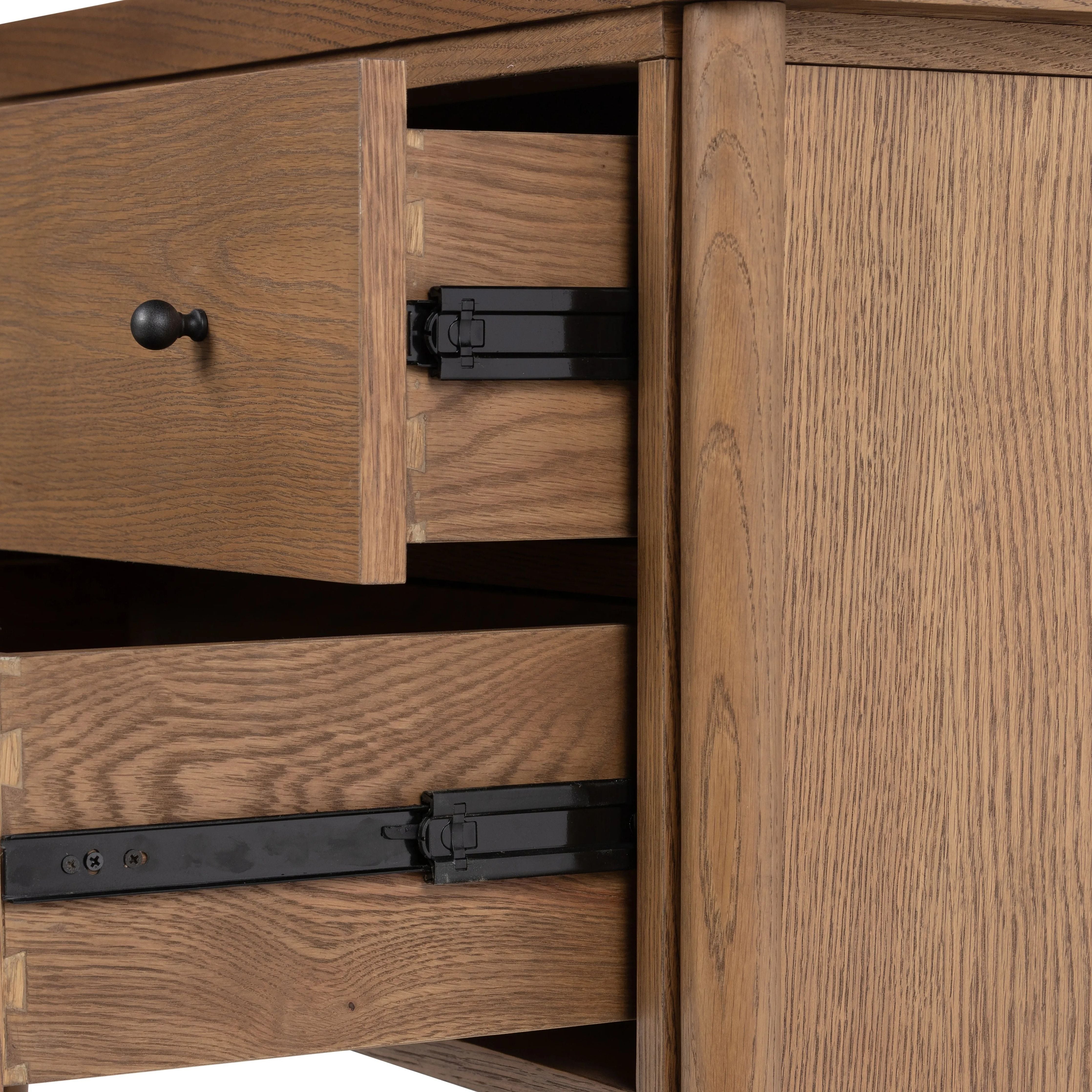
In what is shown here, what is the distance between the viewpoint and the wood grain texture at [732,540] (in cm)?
93

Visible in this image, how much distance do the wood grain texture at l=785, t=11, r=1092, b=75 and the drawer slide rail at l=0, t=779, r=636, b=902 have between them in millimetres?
385

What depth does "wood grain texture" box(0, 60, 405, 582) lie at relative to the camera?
0.88 metres

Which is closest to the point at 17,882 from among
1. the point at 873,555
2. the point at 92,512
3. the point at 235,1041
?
the point at 235,1041

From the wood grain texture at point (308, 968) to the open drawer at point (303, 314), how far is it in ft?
0.57

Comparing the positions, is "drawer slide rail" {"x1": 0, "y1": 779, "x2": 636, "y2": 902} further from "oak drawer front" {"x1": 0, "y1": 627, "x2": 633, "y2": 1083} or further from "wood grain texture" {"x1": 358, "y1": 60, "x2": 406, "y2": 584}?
"wood grain texture" {"x1": 358, "y1": 60, "x2": 406, "y2": 584}

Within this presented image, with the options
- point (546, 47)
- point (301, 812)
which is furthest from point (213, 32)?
point (301, 812)

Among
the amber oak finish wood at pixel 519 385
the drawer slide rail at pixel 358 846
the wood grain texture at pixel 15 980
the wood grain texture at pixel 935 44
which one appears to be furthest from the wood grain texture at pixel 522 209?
the wood grain texture at pixel 15 980

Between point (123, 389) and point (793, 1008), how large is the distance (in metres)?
0.48

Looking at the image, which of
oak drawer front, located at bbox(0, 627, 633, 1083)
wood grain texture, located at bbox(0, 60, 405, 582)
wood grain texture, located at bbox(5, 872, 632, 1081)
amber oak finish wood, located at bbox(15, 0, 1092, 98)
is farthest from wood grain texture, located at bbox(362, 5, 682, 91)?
wood grain texture, located at bbox(5, 872, 632, 1081)

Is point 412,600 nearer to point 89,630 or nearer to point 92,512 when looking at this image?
point 89,630

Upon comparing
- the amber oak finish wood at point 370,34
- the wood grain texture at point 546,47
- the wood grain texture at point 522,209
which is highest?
the amber oak finish wood at point 370,34

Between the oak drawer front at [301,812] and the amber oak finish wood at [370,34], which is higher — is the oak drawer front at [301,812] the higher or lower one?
the lower one

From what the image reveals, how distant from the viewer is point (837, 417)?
99 centimetres

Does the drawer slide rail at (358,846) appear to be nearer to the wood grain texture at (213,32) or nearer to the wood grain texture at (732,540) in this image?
the wood grain texture at (732,540)
